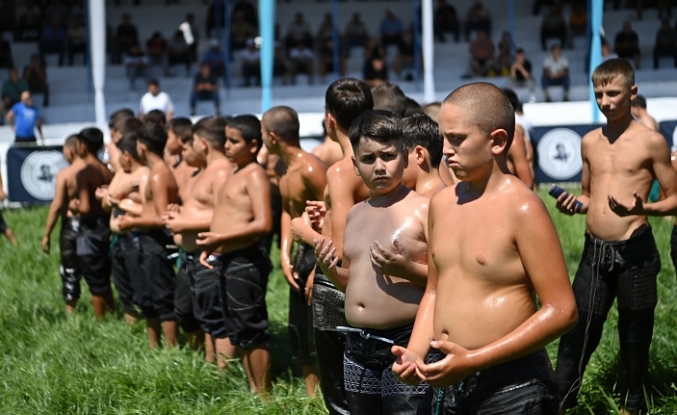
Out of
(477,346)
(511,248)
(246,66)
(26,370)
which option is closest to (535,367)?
(477,346)

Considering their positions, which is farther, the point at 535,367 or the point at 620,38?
the point at 620,38

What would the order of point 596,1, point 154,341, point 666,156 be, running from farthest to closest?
point 596,1, point 154,341, point 666,156

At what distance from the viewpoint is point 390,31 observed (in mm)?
26594

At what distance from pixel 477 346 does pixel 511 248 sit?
0.36m

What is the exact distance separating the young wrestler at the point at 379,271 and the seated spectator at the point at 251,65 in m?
20.6

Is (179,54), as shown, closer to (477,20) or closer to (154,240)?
(477,20)

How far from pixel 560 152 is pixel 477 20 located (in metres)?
10.1

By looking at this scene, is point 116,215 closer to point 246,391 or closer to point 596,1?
point 246,391

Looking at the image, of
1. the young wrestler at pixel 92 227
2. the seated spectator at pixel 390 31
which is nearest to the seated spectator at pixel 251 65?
the seated spectator at pixel 390 31

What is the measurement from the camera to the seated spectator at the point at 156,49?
2605 cm

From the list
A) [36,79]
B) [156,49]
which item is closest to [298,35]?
[156,49]

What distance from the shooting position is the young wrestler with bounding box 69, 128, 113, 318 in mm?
9289

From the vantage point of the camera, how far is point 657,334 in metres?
6.64

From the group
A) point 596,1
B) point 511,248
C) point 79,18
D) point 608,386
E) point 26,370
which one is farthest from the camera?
point 79,18
